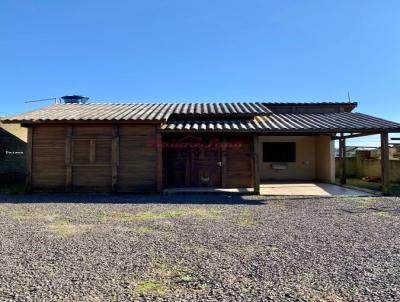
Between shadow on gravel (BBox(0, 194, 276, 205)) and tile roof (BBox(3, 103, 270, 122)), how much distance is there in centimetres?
248

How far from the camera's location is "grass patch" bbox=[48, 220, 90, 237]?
219 inches

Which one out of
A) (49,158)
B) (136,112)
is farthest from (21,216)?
(136,112)

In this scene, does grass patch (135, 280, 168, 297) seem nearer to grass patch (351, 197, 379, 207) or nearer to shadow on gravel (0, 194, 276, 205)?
shadow on gravel (0, 194, 276, 205)

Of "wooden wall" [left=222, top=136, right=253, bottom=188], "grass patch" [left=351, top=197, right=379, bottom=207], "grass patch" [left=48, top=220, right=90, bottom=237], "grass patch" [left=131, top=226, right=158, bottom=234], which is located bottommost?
"grass patch" [left=131, top=226, right=158, bottom=234]

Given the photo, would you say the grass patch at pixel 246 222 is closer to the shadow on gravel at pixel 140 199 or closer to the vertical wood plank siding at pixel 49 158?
the shadow on gravel at pixel 140 199

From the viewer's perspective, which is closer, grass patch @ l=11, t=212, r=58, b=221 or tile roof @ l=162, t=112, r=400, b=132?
grass patch @ l=11, t=212, r=58, b=221

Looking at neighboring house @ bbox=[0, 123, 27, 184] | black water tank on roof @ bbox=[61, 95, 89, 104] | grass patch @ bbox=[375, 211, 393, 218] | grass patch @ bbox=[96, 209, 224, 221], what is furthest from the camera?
black water tank on roof @ bbox=[61, 95, 89, 104]

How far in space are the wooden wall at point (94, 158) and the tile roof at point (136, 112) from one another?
15.5 inches

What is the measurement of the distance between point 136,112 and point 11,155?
21.0ft

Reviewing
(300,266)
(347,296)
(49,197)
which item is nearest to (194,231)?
(300,266)

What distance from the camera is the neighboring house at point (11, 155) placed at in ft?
44.9

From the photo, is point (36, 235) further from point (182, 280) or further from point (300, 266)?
point (300, 266)

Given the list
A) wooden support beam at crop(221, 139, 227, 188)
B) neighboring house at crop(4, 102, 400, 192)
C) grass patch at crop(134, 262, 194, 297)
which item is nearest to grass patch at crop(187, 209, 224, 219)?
grass patch at crop(134, 262, 194, 297)

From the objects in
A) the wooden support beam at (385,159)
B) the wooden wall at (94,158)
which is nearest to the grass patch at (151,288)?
the wooden wall at (94,158)
